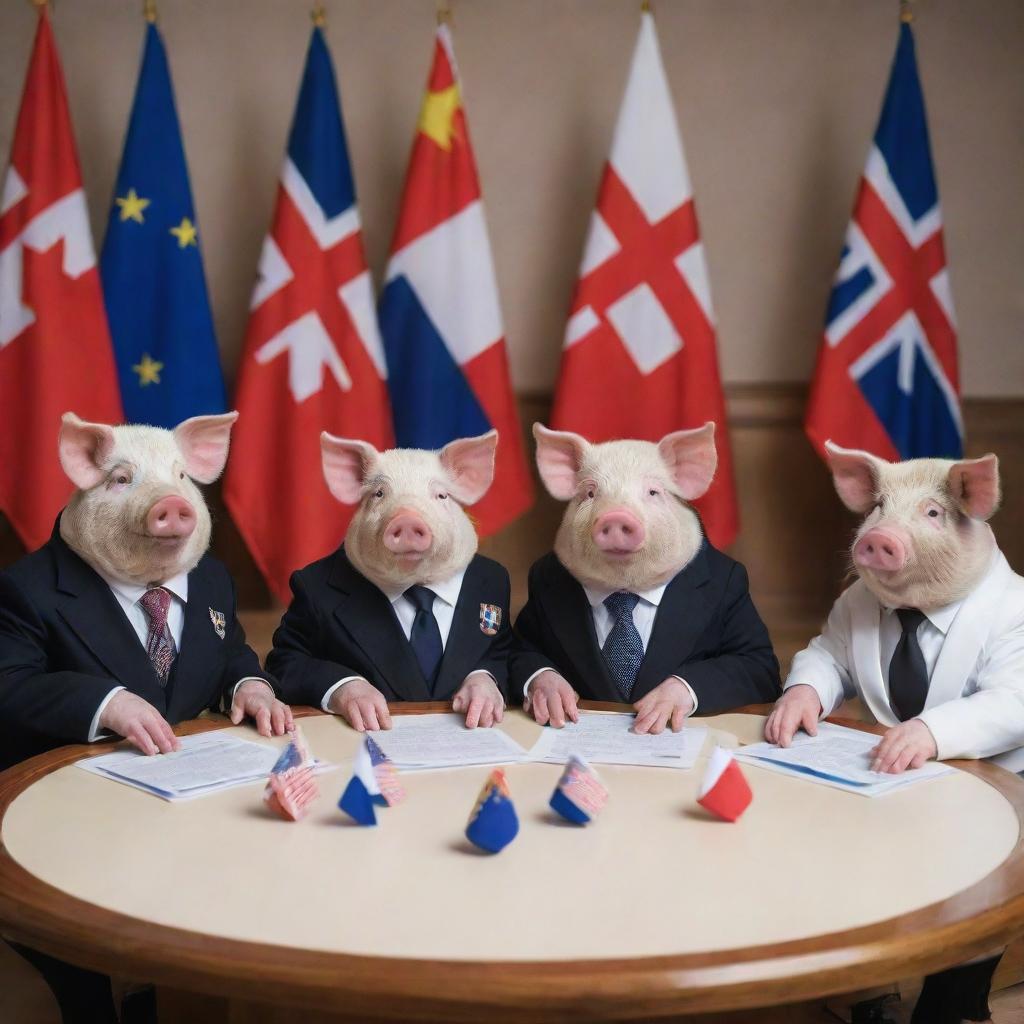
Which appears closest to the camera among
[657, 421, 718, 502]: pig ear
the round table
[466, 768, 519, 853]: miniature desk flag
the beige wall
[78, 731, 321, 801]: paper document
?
the round table

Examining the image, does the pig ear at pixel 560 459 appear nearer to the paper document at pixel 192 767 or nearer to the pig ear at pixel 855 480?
the pig ear at pixel 855 480

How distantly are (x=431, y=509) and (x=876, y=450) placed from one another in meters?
1.99

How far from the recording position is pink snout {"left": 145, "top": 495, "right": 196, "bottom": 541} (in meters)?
1.84

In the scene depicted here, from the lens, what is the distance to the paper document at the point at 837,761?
5.05 feet

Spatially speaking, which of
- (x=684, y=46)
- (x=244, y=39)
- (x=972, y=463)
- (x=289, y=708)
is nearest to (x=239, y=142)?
(x=244, y=39)

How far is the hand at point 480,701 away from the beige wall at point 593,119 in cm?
209

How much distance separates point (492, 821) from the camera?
1.27 metres

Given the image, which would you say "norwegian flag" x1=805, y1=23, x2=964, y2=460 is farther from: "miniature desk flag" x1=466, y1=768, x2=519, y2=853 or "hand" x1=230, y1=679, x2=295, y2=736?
"miniature desk flag" x1=466, y1=768, x2=519, y2=853

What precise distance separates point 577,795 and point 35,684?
3.01ft

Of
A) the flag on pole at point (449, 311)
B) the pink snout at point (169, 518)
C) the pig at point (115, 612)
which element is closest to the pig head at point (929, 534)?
the pig at point (115, 612)

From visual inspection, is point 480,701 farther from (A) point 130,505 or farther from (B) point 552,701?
(A) point 130,505

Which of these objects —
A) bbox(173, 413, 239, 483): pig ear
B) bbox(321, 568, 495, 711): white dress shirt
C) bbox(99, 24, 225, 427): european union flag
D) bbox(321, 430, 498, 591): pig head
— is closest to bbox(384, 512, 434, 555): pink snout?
bbox(321, 430, 498, 591): pig head

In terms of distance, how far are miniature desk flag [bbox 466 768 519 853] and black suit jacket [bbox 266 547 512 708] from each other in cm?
75

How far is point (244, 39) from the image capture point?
370 centimetres
